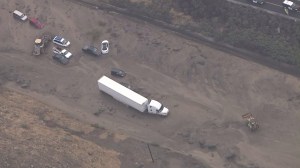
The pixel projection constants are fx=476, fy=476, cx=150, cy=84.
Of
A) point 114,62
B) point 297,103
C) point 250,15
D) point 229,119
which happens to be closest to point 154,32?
point 114,62

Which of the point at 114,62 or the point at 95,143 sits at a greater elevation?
the point at 114,62

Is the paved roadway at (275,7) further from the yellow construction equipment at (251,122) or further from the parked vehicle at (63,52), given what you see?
the parked vehicle at (63,52)

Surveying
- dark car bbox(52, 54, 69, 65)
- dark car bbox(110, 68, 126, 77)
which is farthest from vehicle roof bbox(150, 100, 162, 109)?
dark car bbox(52, 54, 69, 65)

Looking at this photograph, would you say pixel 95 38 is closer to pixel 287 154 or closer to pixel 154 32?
pixel 154 32

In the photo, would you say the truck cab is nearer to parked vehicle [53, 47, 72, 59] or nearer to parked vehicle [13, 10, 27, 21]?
parked vehicle [53, 47, 72, 59]

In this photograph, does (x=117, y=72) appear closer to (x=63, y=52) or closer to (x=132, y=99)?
(x=132, y=99)

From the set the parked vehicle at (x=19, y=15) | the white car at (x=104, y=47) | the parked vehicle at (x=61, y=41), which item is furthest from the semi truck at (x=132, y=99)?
the parked vehicle at (x=19, y=15)

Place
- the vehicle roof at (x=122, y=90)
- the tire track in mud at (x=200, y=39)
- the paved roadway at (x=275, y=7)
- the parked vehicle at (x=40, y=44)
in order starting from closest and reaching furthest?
the vehicle roof at (x=122, y=90), the tire track in mud at (x=200, y=39), the paved roadway at (x=275, y=7), the parked vehicle at (x=40, y=44)
